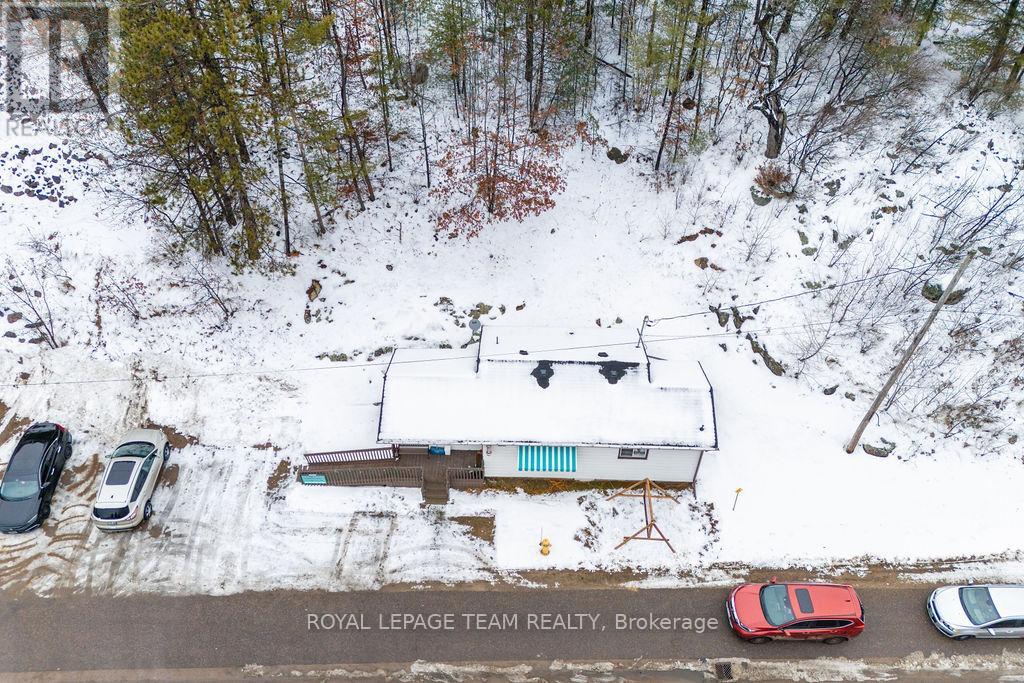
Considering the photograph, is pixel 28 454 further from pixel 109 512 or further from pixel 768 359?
pixel 768 359

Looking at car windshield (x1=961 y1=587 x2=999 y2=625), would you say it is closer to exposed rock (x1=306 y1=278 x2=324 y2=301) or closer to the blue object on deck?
the blue object on deck

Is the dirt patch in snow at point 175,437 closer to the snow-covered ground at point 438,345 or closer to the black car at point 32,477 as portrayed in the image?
the snow-covered ground at point 438,345

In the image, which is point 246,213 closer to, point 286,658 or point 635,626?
point 286,658

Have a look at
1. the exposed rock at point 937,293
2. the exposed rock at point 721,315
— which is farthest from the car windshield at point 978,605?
the exposed rock at point 721,315

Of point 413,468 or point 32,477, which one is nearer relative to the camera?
point 32,477

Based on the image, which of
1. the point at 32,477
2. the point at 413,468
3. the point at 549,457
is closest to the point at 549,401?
the point at 549,457

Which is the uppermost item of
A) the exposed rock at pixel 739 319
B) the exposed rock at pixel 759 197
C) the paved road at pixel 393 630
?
the exposed rock at pixel 759 197

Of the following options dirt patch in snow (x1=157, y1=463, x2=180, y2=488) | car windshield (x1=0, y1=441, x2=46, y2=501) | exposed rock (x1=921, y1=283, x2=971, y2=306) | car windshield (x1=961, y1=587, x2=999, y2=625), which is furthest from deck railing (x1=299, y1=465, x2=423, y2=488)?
exposed rock (x1=921, y1=283, x2=971, y2=306)
